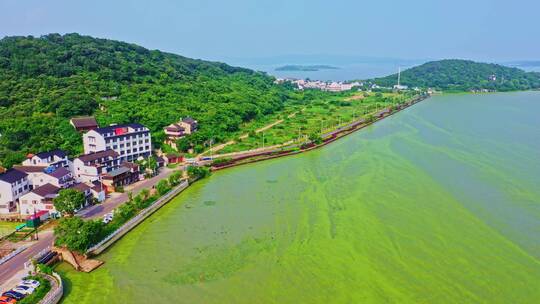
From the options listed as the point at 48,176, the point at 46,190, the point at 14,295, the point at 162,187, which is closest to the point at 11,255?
the point at 14,295

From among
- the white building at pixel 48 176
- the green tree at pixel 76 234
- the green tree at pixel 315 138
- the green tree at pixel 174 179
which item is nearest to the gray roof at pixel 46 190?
the white building at pixel 48 176

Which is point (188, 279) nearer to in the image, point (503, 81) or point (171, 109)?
point (171, 109)

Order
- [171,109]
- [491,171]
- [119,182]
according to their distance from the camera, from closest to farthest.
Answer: [119,182]
[491,171]
[171,109]

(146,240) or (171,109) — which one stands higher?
(171,109)

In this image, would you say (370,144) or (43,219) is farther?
(370,144)

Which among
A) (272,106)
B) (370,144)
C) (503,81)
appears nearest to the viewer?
(370,144)

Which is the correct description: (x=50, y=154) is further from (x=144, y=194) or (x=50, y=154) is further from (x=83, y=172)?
(x=144, y=194)

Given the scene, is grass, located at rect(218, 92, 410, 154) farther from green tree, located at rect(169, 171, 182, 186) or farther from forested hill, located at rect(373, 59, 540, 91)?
forested hill, located at rect(373, 59, 540, 91)

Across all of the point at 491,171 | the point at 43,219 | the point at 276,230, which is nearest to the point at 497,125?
the point at 491,171
